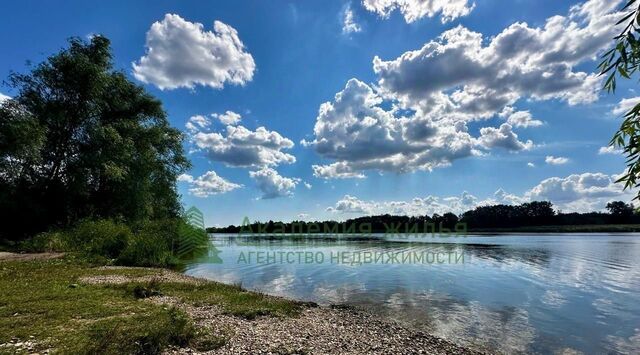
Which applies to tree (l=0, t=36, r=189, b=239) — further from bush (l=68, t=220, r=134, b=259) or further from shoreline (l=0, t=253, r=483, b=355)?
shoreline (l=0, t=253, r=483, b=355)

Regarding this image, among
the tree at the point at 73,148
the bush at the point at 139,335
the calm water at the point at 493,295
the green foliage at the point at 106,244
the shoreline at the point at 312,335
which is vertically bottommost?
the calm water at the point at 493,295

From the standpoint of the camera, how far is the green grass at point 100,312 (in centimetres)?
788

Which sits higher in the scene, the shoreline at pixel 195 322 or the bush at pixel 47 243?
the bush at pixel 47 243

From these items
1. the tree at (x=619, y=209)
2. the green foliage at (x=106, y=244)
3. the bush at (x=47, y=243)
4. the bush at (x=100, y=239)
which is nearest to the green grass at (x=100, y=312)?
the green foliage at (x=106, y=244)

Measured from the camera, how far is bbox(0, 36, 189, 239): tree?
99.6 ft

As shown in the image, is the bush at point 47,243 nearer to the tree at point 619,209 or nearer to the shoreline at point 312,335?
the shoreline at point 312,335

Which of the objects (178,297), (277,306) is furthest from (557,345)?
(178,297)

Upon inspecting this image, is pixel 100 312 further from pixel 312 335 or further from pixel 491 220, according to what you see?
pixel 491 220

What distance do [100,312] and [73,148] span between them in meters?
31.5

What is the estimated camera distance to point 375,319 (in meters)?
13.5

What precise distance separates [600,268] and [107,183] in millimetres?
50599

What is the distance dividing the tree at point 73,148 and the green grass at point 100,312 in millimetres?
17611

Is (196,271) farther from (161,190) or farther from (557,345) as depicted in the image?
(557,345)

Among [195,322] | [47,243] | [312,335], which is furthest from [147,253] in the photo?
[312,335]
